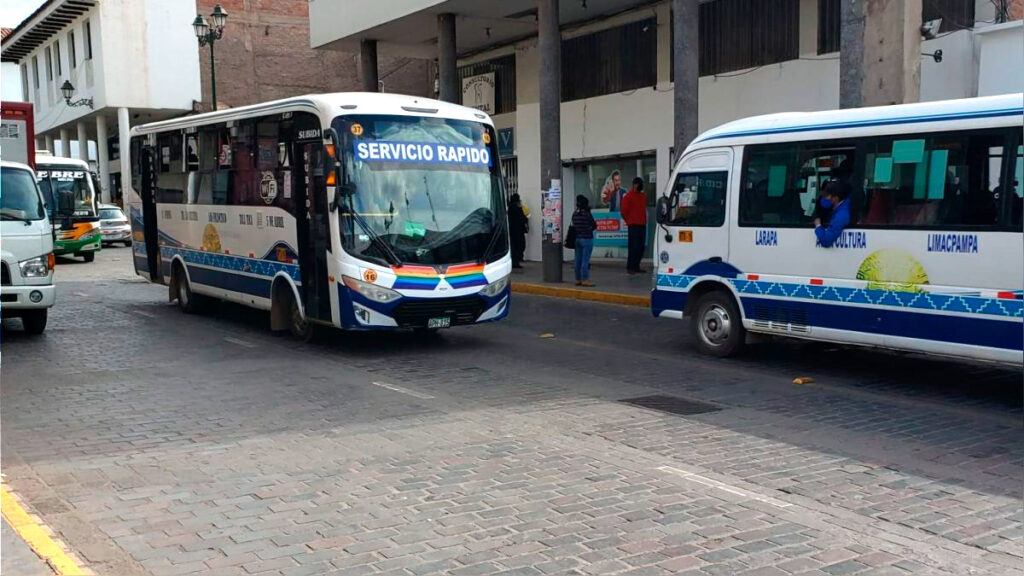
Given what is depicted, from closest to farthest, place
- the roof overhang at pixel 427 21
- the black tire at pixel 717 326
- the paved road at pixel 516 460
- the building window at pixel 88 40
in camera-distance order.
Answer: the paved road at pixel 516 460
the black tire at pixel 717 326
the roof overhang at pixel 427 21
the building window at pixel 88 40

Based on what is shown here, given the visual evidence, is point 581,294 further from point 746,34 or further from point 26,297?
point 26,297

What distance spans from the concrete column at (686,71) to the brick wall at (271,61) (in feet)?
94.8

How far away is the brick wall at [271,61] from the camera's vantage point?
151 ft

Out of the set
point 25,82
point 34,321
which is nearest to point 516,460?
point 34,321

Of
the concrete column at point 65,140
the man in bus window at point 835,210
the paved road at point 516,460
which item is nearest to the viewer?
the paved road at point 516,460

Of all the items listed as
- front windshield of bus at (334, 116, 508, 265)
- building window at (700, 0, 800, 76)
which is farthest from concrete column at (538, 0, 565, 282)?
front windshield of bus at (334, 116, 508, 265)

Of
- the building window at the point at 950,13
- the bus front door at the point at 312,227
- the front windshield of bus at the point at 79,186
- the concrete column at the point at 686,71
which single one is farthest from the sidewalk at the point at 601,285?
the front windshield of bus at the point at 79,186

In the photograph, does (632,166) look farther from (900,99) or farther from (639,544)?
(639,544)

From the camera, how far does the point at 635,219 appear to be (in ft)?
66.3

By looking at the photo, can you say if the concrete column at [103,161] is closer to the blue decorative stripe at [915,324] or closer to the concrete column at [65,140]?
the concrete column at [65,140]

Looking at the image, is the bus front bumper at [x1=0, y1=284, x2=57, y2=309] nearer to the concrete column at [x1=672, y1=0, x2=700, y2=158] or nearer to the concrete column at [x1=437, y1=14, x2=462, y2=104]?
the concrete column at [x1=672, y1=0, x2=700, y2=158]

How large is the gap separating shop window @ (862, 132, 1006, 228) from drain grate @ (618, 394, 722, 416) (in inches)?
104

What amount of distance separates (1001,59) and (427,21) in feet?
44.8

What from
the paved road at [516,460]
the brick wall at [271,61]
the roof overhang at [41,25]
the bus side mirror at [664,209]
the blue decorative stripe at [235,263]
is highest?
the roof overhang at [41,25]
